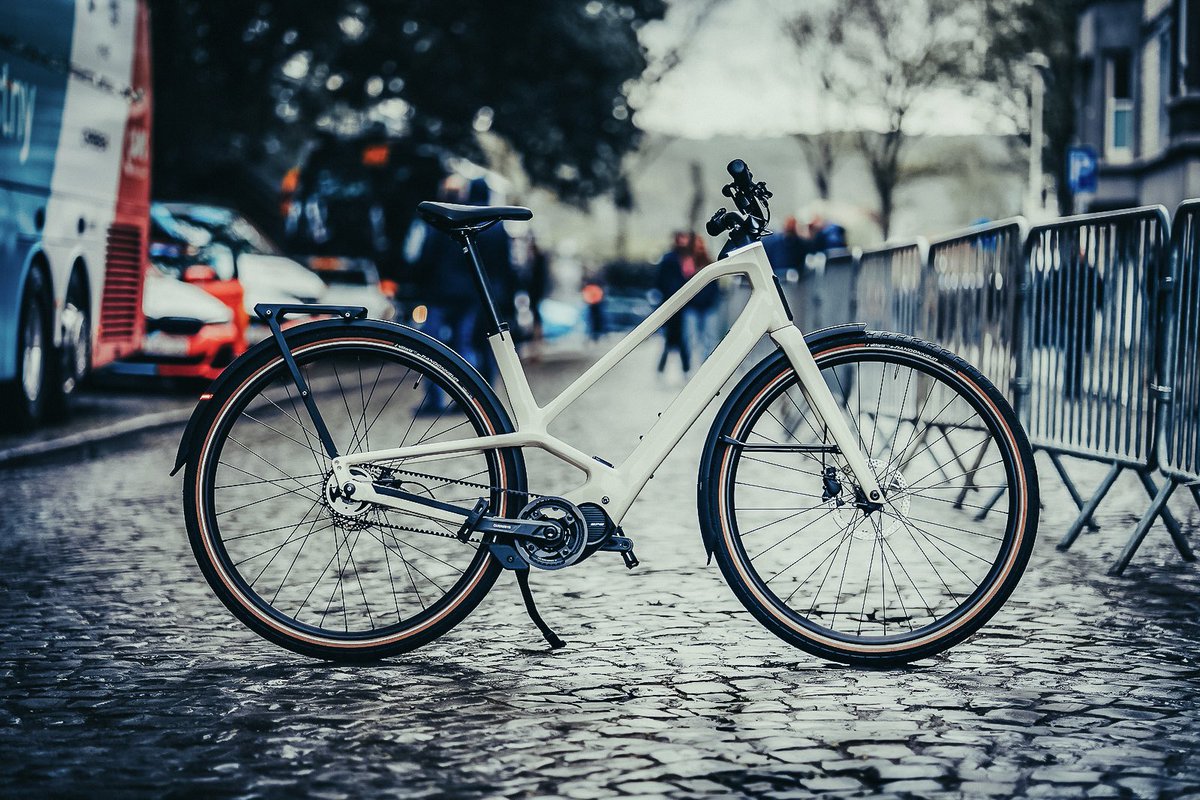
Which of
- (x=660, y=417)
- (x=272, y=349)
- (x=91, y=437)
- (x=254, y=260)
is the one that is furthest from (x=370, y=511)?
(x=254, y=260)

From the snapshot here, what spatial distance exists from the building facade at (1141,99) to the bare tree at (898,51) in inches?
245

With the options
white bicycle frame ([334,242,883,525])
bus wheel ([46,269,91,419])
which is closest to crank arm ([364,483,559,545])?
white bicycle frame ([334,242,883,525])

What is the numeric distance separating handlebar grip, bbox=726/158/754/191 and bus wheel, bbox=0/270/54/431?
860 cm

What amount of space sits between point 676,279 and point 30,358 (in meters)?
10.8

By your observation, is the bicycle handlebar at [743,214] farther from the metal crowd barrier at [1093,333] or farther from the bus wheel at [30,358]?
the bus wheel at [30,358]

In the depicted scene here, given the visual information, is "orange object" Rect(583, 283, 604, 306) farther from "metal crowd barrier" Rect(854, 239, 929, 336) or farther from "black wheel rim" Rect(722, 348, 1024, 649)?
"black wheel rim" Rect(722, 348, 1024, 649)

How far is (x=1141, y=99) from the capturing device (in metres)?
35.4

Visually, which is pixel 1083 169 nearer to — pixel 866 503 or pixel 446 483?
pixel 866 503

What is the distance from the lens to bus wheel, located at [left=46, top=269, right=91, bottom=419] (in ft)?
45.5

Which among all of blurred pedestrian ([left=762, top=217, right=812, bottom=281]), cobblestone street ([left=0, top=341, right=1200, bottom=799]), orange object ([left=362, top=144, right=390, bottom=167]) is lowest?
cobblestone street ([left=0, top=341, right=1200, bottom=799])

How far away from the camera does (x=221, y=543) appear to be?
5.23 meters

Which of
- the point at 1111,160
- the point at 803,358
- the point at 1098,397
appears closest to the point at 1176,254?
the point at 1098,397

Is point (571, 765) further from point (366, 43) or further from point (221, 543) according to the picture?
point (366, 43)

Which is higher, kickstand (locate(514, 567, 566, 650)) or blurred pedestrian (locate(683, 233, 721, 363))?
blurred pedestrian (locate(683, 233, 721, 363))
